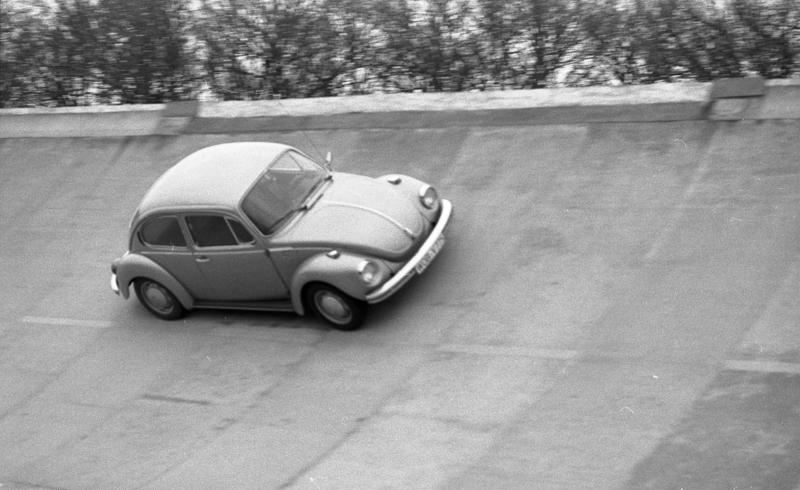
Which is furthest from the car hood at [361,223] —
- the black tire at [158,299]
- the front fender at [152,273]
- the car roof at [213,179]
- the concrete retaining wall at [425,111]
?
the concrete retaining wall at [425,111]

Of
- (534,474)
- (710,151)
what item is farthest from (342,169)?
(534,474)

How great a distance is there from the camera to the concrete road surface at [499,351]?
7973mm

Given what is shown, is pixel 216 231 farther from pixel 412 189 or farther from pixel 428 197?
pixel 428 197

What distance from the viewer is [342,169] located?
1297cm

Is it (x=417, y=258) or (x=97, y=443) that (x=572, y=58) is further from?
(x=97, y=443)

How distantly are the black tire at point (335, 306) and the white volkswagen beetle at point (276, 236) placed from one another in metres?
0.01

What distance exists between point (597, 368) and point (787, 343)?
145 cm

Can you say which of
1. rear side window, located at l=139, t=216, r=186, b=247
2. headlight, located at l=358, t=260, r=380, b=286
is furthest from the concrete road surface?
rear side window, located at l=139, t=216, r=186, b=247

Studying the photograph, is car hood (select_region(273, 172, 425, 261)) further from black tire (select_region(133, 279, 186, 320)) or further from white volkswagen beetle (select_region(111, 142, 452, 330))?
black tire (select_region(133, 279, 186, 320))

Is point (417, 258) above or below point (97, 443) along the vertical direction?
above

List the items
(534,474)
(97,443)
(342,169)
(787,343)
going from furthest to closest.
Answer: (342,169), (97,443), (787,343), (534,474)

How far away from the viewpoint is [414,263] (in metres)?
9.95

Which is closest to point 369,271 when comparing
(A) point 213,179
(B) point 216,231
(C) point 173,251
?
(B) point 216,231

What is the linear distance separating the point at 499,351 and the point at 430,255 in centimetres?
129
